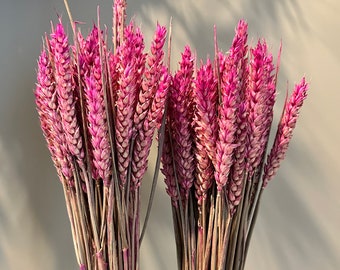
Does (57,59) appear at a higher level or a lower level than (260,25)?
lower

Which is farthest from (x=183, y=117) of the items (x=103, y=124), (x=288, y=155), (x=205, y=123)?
(x=288, y=155)

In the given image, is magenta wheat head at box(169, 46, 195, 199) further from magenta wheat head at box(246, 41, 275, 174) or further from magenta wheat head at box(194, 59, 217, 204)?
magenta wheat head at box(246, 41, 275, 174)

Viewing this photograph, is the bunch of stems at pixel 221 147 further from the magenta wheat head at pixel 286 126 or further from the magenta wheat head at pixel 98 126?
the magenta wheat head at pixel 98 126

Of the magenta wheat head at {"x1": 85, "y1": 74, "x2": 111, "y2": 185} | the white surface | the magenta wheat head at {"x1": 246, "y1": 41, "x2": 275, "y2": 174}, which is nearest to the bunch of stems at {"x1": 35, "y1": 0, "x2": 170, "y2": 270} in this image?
the magenta wheat head at {"x1": 85, "y1": 74, "x2": 111, "y2": 185}

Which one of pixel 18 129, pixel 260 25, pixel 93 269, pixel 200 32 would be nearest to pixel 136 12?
pixel 200 32

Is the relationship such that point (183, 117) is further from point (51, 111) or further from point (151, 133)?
point (51, 111)

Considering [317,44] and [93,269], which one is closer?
[93,269]

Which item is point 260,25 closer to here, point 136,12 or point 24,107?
point 136,12

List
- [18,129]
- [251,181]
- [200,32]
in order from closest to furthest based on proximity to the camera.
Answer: [251,181] < [18,129] < [200,32]
